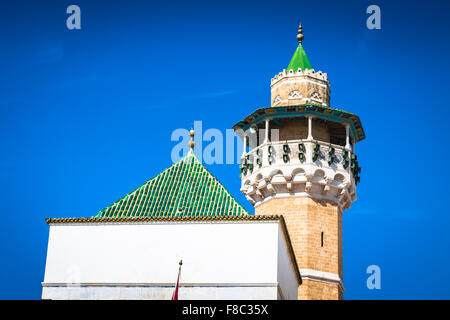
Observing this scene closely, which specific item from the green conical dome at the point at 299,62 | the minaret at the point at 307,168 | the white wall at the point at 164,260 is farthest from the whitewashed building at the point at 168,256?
the green conical dome at the point at 299,62

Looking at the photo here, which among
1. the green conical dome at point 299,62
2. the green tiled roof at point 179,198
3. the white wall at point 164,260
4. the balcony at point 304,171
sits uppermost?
the green conical dome at point 299,62

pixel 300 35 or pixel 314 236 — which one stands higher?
pixel 300 35

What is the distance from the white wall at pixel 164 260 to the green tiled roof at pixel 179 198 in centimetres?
123

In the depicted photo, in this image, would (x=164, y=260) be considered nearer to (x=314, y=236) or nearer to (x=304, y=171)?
(x=314, y=236)

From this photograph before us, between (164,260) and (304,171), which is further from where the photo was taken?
(304,171)

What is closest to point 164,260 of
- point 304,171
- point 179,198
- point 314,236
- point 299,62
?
point 179,198

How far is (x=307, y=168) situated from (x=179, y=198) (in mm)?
12159

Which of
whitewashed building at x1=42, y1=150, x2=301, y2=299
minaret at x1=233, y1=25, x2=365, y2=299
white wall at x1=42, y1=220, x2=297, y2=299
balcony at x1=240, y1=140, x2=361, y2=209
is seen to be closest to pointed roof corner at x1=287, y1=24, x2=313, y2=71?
minaret at x1=233, y1=25, x2=365, y2=299

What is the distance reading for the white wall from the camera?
86.0 feet

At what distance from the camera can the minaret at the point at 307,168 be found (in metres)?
39.0

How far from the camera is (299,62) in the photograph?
146 feet

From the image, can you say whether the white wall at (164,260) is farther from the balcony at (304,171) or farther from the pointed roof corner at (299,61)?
the pointed roof corner at (299,61)
